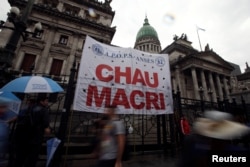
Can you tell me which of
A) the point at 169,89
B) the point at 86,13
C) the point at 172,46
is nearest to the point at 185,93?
the point at 172,46

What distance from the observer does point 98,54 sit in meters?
4.67

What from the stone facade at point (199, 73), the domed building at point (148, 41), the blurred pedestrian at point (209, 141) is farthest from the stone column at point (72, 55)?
the domed building at point (148, 41)

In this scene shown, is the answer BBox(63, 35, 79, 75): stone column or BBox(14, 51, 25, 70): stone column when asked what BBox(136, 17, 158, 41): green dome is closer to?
BBox(63, 35, 79, 75): stone column

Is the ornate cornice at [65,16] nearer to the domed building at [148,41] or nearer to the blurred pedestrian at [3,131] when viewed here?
the blurred pedestrian at [3,131]

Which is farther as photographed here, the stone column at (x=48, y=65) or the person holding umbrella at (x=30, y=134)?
the stone column at (x=48, y=65)

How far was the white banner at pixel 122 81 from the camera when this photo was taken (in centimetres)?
420

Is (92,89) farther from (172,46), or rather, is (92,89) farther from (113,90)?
(172,46)

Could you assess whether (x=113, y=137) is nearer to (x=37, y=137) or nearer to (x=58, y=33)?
(x=37, y=137)

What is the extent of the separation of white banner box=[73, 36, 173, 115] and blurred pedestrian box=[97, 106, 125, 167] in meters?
1.84

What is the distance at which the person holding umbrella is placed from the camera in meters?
3.03

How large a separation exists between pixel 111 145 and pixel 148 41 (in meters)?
59.9

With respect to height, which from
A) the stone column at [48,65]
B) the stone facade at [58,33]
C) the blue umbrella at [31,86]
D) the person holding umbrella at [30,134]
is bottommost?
the person holding umbrella at [30,134]

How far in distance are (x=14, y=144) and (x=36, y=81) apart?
1716 mm

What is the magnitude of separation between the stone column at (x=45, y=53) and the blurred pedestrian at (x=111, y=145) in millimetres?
18733
